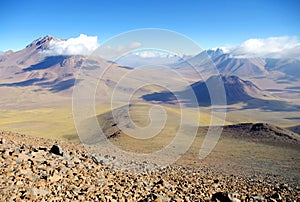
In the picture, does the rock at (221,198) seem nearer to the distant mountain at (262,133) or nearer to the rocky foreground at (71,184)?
the rocky foreground at (71,184)

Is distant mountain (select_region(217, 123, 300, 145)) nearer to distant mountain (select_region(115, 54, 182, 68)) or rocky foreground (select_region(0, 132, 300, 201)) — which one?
distant mountain (select_region(115, 54, 182, 68))

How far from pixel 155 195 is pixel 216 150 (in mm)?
32789

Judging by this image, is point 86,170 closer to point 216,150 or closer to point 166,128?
point 216,150

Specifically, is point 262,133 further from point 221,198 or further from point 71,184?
point 71,184

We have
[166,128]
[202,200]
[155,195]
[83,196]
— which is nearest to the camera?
[83,196]

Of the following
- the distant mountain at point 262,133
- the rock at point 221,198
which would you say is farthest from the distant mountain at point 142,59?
the distant mountain at point 262,133

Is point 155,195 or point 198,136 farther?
point 198,136

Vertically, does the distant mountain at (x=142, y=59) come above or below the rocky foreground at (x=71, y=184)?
above

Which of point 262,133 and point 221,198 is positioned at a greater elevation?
point 221,198

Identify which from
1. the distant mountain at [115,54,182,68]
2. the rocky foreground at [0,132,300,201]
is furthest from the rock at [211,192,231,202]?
the distant mountain at [115,54,182,68]

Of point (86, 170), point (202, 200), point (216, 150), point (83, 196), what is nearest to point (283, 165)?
point (216, 150)

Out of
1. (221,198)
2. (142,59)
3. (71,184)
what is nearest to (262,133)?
(142,59)

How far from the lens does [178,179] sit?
15.9 m

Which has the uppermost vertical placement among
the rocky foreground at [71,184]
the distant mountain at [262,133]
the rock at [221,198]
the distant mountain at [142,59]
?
the distant mountain at [142,59]
